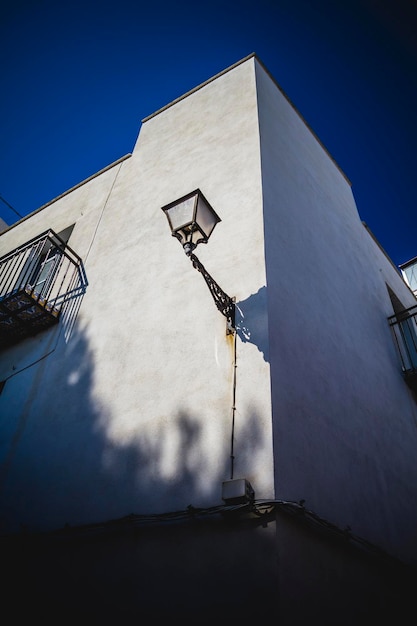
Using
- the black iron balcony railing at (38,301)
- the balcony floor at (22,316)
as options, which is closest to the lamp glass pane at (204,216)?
the black iron balcony railing at (38,301)

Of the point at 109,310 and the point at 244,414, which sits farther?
the point at 109,310

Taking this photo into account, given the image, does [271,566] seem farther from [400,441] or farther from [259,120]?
[259,120]

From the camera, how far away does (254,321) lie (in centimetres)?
436

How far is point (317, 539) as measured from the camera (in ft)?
11.2

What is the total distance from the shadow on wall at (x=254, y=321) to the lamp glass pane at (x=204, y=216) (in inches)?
37.2

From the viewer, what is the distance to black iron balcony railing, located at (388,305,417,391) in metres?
7.88

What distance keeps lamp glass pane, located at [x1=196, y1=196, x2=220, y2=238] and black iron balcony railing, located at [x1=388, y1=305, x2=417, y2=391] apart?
5630mm

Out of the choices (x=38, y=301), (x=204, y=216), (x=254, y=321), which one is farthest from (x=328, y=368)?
(x=38, y=301)

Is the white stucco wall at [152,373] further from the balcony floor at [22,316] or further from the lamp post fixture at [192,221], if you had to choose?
the lamp post fixture at [192,221]

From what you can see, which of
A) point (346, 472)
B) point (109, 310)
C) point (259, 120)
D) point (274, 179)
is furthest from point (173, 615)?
point (259, 120)

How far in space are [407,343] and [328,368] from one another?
4513 millimetres

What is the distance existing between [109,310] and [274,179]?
11.6 ft

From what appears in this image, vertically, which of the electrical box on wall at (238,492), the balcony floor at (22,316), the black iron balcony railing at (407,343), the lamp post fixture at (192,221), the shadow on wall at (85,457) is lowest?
the electrical box on wall at (238,492)

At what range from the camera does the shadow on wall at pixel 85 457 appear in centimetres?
370
